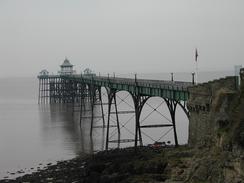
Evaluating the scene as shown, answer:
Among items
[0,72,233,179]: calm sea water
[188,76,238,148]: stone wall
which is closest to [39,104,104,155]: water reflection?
[0,72,233,179]: calm sea water

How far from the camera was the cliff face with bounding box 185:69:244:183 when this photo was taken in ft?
85.7

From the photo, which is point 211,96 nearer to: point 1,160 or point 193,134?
point 193,134

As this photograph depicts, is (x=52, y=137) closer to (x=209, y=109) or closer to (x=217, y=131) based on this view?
(x=209, y=109)

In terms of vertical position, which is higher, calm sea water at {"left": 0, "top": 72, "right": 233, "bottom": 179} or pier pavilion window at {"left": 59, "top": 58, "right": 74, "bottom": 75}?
pier pavilion window at {"left": 59, "top": 58, "right": 74, "bottom": 75}

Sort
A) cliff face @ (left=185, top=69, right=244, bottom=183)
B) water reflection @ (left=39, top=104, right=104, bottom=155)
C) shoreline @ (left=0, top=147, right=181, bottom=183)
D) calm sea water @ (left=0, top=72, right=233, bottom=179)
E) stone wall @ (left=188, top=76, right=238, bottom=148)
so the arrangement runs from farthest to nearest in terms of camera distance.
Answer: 1. water reflection @ (left=39, top=104, right=104, bottom=155)
2. calm sea water @ (left=0, top=72, right=233, bottom=179)
3. shoreline @ (left=0, top=147, right=181, bottom=183)
4. stone wall @ (left=188, top=76, right=238, bottom=148)
5. cliff face @ (left=185, top=69, right=244, bottom=183)

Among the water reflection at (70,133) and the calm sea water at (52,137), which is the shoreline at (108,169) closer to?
the calm sea water at (52,137)

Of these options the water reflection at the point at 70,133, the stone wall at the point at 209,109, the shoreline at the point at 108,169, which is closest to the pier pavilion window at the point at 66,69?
the water reflection at the point at 70,133

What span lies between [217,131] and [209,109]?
411cm

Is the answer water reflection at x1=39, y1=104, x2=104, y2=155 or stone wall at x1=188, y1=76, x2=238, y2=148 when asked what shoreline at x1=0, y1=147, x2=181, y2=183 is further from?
water reflection at x1=39, y1=104, x2=104, y2=155

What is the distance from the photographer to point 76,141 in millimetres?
59500

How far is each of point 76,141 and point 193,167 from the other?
32.1 metres

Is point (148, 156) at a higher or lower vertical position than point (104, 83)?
lower

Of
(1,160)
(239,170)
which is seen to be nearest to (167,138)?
(1,160)

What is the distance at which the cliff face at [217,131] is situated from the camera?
26.1 meters
